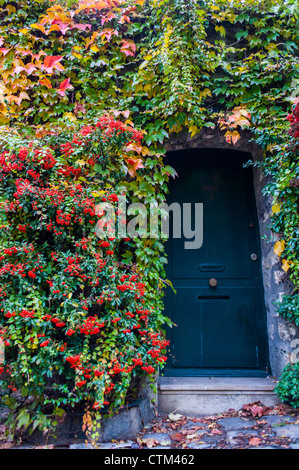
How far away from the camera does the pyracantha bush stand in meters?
2.00

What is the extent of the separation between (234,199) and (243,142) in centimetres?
54

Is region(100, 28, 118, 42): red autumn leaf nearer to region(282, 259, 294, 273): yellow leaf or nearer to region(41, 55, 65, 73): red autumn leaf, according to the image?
region(41, 55, 65, 73): red autumn leaf

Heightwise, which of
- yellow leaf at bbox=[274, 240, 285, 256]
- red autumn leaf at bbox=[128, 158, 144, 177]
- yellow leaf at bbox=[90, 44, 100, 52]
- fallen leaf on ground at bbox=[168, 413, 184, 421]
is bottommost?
fallen leaf on ground at bbox=[168, 413, 184, 421]

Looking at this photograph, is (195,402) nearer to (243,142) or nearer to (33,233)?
(33,233)

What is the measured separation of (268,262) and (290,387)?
1015mm

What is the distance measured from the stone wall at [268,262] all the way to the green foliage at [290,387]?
0.15 meters

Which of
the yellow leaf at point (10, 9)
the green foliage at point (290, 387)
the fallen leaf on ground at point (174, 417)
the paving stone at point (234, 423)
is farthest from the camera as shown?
the yellow leaf at point (10, 9)

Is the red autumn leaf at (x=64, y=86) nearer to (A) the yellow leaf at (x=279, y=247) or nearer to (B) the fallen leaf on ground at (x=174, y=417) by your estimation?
(A) the yellow leaf at (x=279, y=247)

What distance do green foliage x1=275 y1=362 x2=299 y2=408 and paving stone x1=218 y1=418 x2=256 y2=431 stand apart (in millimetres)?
313

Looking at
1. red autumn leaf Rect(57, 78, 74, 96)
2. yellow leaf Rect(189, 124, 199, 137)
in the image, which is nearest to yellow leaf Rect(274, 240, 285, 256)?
yellow leaf Rect(189, 124, 199, 137)

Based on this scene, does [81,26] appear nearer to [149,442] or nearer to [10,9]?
[10,9]

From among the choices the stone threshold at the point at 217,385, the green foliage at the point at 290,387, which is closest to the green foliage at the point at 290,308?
the green foliage at the point at 290,387

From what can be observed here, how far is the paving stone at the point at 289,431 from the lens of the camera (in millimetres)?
1997

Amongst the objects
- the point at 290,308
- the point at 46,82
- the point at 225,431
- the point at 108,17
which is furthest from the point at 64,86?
the point at 225,431
